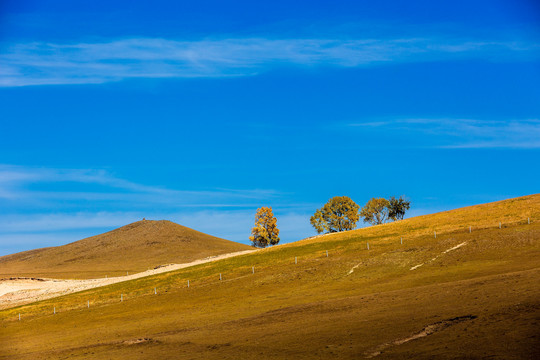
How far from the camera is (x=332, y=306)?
141ft

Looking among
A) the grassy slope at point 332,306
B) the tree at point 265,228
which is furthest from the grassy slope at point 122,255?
the grassy slope at point 332,306

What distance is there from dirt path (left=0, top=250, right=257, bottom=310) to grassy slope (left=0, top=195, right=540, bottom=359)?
12913mm

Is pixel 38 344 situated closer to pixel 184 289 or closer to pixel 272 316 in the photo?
pixel 272 316

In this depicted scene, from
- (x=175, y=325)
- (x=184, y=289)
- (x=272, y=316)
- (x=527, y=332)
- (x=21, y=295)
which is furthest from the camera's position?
(x=21, y=295)

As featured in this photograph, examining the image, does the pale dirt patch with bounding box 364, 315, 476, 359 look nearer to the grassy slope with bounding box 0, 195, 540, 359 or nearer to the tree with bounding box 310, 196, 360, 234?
the grassy slope with bounding box 0, 195, 540, 359

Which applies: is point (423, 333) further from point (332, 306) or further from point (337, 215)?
point (337, 215)

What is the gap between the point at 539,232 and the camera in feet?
208

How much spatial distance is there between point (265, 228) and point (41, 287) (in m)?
60.7

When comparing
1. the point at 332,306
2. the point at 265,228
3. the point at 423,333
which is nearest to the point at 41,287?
the point at 265,228

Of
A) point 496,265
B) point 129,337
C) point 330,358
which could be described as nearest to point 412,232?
point 496,265

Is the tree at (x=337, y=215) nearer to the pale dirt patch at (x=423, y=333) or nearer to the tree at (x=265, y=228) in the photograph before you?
the tree at (x=265, y=228)

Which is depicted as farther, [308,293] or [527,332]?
[308,293]

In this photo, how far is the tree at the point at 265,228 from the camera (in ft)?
499

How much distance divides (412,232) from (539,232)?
934 inches
